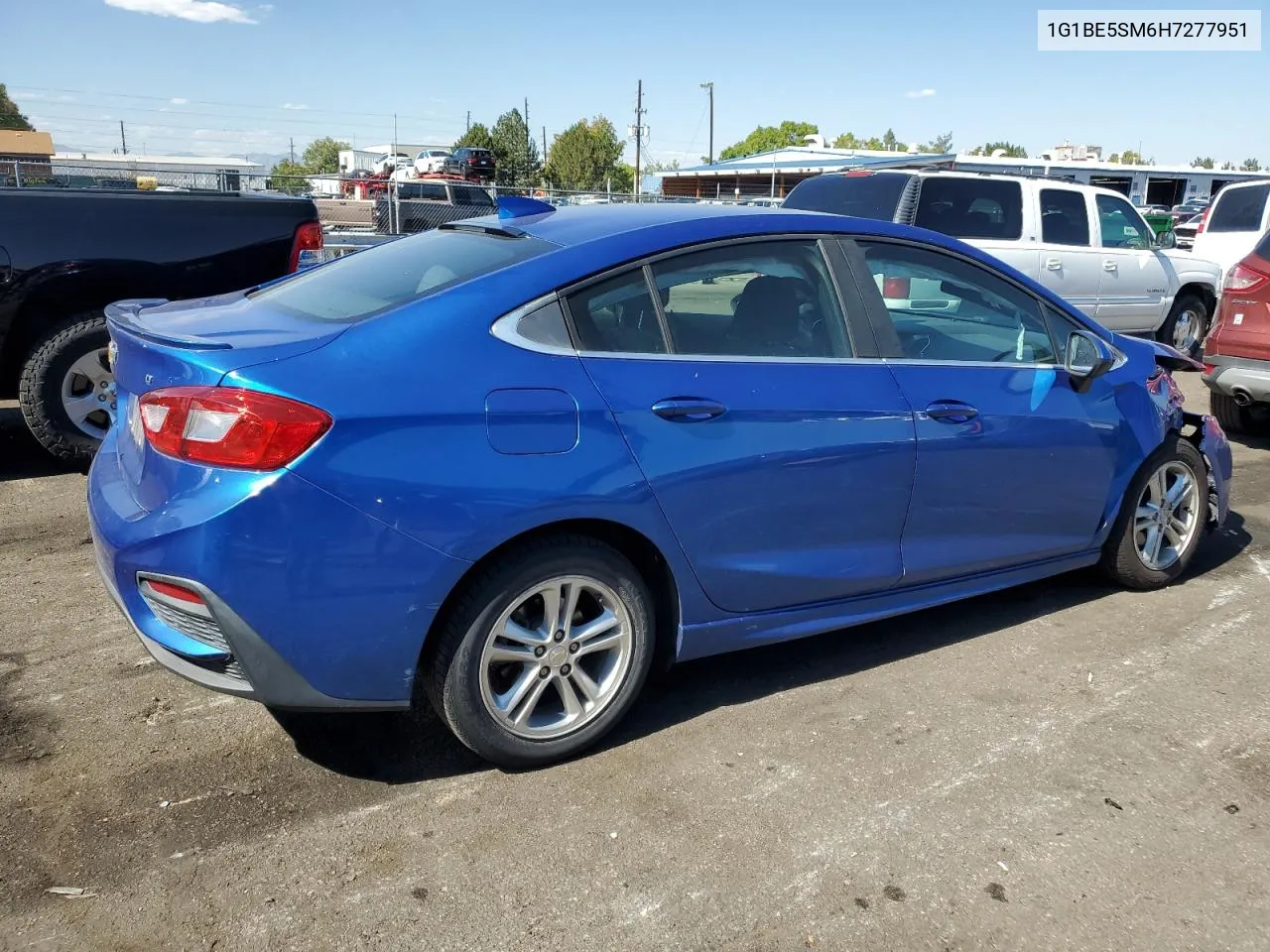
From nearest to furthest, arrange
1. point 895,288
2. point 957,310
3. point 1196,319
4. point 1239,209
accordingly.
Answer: point 895,288
point 957,310
point 1196,319
point 1239,209

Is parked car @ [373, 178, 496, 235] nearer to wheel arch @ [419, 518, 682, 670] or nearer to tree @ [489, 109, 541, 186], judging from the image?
wheel arch @ [419, 518, 682, 670]

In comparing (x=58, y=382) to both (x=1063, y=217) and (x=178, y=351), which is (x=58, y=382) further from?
(x=1063, y=217)

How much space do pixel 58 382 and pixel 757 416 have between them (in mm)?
4462

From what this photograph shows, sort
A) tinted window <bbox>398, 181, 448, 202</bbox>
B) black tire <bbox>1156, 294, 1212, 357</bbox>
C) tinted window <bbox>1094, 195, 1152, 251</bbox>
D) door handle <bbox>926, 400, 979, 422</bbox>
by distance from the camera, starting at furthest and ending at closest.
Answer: tinted window <bbox>398, 181, 448, 202</bbox>
black tire <bbox>1156, 294, 1212, 357</bbox>
tinted window <bbox>1094, 195, 1152, 251</bbox>
door handle <bbox>926, 400, 979, 422</bbox>

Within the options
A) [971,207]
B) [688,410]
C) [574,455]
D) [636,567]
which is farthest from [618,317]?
[971,207]

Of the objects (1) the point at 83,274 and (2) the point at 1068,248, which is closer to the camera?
(1) the point at 83,274

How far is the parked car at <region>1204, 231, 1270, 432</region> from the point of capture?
6930mm

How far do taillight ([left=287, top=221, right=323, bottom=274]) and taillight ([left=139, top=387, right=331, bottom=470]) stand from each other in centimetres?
406

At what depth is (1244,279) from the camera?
712 cm

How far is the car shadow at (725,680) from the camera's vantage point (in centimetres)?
316

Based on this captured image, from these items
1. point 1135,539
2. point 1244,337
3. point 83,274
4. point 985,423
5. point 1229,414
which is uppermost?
point 83,274

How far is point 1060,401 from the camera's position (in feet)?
13.1

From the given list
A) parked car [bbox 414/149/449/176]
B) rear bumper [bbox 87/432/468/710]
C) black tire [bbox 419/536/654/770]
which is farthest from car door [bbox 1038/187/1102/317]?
parked car [bbox 414/149/449/176]

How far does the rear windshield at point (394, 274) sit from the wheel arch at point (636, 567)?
766 millimetres
